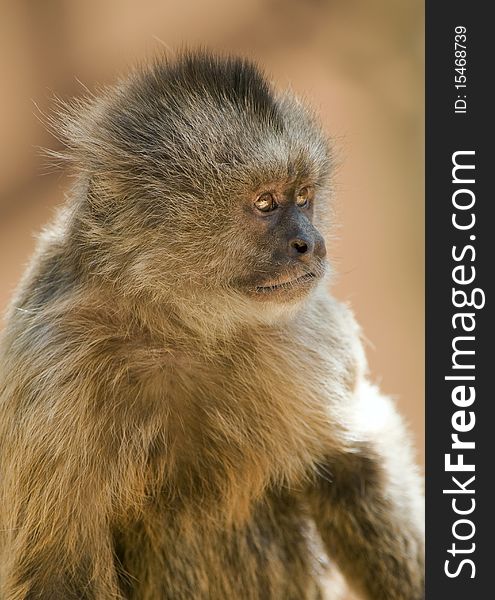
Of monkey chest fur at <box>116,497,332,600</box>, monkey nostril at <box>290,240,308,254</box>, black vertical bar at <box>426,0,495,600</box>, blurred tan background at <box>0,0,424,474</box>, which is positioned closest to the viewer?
monkey nostril at <box>290,240,308,254</box>

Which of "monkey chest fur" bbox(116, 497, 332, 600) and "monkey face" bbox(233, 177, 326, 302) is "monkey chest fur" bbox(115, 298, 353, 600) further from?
"monkey face" bbox(233, 177, 326, 302)

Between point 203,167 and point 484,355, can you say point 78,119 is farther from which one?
point 484,355

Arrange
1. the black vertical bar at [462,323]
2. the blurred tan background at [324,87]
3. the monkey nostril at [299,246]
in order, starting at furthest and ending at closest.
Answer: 1. the blurred tan background at [324,87]
2. the black vertical bar at [462,323]
3. the monkey nostril at [299,246]

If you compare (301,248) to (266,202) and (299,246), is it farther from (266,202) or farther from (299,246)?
(266,202)

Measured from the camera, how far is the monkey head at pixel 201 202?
9.96 ft

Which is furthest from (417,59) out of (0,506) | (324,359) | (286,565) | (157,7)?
(0,506)

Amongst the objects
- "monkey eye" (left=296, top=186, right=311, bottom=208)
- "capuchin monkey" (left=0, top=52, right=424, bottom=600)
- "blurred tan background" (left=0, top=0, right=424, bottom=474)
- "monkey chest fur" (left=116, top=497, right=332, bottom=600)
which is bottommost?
"monkey chest fur" (left=116, top=497, right=332, bottom=600)

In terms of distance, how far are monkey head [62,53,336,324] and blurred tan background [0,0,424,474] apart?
8.33 ft

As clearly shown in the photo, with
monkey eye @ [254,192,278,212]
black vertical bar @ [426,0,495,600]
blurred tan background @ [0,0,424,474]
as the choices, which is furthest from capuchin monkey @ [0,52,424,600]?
blurred tan background @ [0,0,424,474]

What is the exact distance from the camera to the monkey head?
119 inches

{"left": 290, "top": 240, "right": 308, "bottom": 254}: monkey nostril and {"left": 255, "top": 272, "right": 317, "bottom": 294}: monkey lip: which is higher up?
{"left": 290, "top": 240, "right": 308, "bottom": 254}: monkey nostril

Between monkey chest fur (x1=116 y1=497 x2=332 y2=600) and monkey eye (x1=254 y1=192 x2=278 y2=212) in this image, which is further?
monkey chest fur (x1=116 y1=497 x2=332 y2=600)

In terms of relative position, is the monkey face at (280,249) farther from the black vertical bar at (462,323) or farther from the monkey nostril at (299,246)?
the black vertical bar at (462,323)

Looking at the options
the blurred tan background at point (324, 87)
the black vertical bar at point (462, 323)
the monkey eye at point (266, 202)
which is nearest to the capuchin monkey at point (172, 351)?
the monkey eye at point (266, 202)
